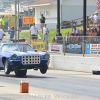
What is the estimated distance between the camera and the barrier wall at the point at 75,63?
1053 inches

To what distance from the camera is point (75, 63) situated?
28.2 meters

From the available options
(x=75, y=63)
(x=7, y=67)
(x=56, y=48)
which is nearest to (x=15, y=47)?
(x=7, y=67)

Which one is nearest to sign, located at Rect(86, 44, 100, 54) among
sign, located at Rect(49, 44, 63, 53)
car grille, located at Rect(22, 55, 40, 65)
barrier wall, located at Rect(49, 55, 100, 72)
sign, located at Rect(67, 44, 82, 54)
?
barrier wall, located at Rect(49, 55, 100, 72)

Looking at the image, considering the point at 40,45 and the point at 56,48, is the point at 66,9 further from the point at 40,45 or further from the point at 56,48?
the point at 56,48

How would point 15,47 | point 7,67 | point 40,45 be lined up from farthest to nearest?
A: point 40,45 < point 15,47 < point 7,67

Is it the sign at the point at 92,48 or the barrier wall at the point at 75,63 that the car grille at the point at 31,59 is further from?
the sign at the point at 92,48

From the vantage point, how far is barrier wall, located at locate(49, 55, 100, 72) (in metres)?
26.7

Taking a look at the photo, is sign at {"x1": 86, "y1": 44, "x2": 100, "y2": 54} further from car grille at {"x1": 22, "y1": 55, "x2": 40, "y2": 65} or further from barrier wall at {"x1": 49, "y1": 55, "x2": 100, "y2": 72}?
car grille at {"x1": 22, "y1": 55, "x2": 40, "y2": 65}

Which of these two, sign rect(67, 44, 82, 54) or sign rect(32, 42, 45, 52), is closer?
sign rect(67, 44, 82, 54)

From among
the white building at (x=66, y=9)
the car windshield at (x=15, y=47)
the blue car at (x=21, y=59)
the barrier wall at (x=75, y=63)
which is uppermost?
the white building at (x=66, y=9)

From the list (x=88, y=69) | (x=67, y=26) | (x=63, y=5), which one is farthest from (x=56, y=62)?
(x=63, y=5)

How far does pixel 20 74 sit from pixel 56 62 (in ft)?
22.0

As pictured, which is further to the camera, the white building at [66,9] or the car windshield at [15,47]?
the white building at [66,9]

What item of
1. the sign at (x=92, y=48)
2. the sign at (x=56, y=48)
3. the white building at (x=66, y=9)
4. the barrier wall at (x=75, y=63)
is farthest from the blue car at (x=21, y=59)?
the white building at (x=66, y=9)
